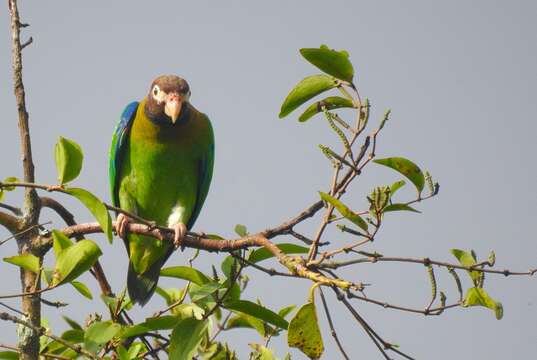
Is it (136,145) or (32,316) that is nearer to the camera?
(32,316)

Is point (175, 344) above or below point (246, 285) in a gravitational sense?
below

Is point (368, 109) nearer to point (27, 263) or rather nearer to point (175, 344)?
point (175, 344)

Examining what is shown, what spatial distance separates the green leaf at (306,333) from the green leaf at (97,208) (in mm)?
823

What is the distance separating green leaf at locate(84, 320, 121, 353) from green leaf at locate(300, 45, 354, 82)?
1.38 m

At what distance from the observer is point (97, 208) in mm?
2529

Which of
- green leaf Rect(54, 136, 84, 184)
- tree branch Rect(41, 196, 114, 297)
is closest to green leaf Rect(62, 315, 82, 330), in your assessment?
tree branch Rect(41, 196, 114, 297)

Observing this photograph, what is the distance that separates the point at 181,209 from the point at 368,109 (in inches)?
131

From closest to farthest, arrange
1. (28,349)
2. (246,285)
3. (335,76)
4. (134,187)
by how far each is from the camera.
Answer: (335,76) < (28,349) < (246,285) < (134,187)

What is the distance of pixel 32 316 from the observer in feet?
10.6

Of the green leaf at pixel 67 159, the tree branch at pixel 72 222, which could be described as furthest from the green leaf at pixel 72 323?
the green leaf at pixel 67 159

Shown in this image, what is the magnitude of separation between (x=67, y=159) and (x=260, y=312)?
1076 millimetres

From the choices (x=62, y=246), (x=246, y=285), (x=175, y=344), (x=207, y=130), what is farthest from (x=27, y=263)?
(x=207, y=130)

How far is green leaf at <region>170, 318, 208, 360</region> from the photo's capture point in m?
2.89

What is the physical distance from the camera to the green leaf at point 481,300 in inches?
106
